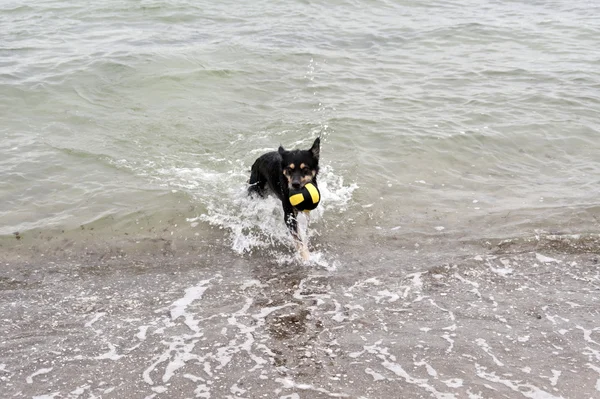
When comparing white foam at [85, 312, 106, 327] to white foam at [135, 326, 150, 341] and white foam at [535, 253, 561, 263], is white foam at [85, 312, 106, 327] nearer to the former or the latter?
white foam at [135, 326, 150, 341]

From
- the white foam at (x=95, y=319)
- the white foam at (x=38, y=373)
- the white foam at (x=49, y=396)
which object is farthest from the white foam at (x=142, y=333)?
the white foam at (x=49, y=396)

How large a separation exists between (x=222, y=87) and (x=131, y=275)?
6412mm

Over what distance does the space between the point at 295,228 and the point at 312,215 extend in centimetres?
67

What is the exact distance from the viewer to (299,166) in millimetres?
6777

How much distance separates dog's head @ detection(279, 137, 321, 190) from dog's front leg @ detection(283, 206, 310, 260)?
41 cm

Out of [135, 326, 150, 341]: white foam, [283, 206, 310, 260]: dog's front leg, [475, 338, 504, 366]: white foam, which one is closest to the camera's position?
[475, 338, 504, 366]: white foam

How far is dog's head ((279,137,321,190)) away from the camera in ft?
21.9

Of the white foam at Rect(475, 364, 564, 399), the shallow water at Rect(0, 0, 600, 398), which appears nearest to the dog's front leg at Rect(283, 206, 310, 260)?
the shallow water at Rect(0, 0, 600, 398)

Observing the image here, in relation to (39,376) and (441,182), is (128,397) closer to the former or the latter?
(39,376)

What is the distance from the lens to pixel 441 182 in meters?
8.61

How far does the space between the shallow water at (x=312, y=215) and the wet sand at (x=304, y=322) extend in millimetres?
22

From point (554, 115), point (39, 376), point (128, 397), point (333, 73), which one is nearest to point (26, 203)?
point (39, 376)

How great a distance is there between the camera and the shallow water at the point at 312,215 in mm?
4812

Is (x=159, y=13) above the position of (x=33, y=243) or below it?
above
